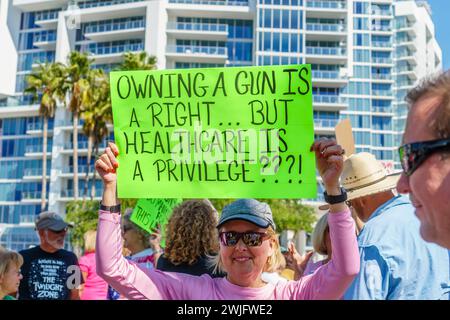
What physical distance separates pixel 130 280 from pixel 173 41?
5965 cm

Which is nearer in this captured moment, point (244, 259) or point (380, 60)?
point (244, 259)

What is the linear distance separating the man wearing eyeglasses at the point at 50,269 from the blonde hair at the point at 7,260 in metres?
0.68

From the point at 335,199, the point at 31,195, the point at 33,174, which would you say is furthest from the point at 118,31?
the point at 335,199

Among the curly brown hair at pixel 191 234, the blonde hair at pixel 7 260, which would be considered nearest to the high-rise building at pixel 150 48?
the blonde hair at pixel 7 260

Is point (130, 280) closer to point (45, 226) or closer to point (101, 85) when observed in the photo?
point (45, 226)

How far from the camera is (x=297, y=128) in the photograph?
9.23ft

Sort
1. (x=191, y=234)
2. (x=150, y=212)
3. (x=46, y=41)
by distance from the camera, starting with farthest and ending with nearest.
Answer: (x=46, y=41) → (x=150, y=212) → (x=191, y=234)

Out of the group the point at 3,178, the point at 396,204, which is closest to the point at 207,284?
the point at 396,204

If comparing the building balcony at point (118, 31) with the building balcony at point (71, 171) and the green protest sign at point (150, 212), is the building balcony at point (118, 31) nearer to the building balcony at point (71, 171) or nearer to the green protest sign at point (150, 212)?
the building balcony at point (71, 171)

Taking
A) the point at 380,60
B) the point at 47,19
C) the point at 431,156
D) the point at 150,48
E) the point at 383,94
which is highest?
the point at 47,19

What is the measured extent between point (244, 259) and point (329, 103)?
56941 millimetres

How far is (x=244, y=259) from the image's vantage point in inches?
108

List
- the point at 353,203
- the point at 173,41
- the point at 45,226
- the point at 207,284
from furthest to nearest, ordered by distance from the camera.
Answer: the point at 173,41, the point at 45,226, the point at 353,203, the point at 207,284

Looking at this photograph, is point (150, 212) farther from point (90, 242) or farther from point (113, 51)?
point (113, 51)
